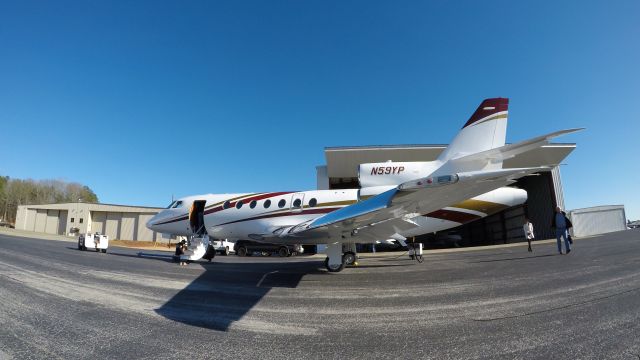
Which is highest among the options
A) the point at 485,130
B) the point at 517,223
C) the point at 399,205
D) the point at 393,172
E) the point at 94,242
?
the point at 485,130

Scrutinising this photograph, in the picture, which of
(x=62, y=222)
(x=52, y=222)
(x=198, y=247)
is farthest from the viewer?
(x=52, y=222)

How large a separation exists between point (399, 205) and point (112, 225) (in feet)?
209

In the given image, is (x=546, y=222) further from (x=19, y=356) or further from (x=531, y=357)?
(x=19, y=356)

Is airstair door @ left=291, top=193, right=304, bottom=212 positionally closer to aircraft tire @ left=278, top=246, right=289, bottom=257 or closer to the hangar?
the hangar

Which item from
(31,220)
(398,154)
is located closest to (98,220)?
(31,220)

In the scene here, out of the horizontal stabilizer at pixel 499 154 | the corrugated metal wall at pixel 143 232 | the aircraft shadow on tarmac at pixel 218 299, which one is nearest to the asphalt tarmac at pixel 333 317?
the aircraft shadow on tarmac at pixel 218 299

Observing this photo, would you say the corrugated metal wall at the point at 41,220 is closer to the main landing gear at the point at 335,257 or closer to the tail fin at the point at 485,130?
the main landing gear at the point at 335,257

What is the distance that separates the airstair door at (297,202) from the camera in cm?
1128

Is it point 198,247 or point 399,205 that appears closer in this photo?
point 399,205

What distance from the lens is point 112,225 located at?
2185 inches

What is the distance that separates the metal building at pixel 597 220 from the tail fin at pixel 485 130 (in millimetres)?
24845

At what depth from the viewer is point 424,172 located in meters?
10.0

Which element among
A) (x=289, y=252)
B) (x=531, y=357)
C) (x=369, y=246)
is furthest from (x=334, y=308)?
(x=369, y=246)

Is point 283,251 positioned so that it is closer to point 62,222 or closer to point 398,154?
point 398,154
